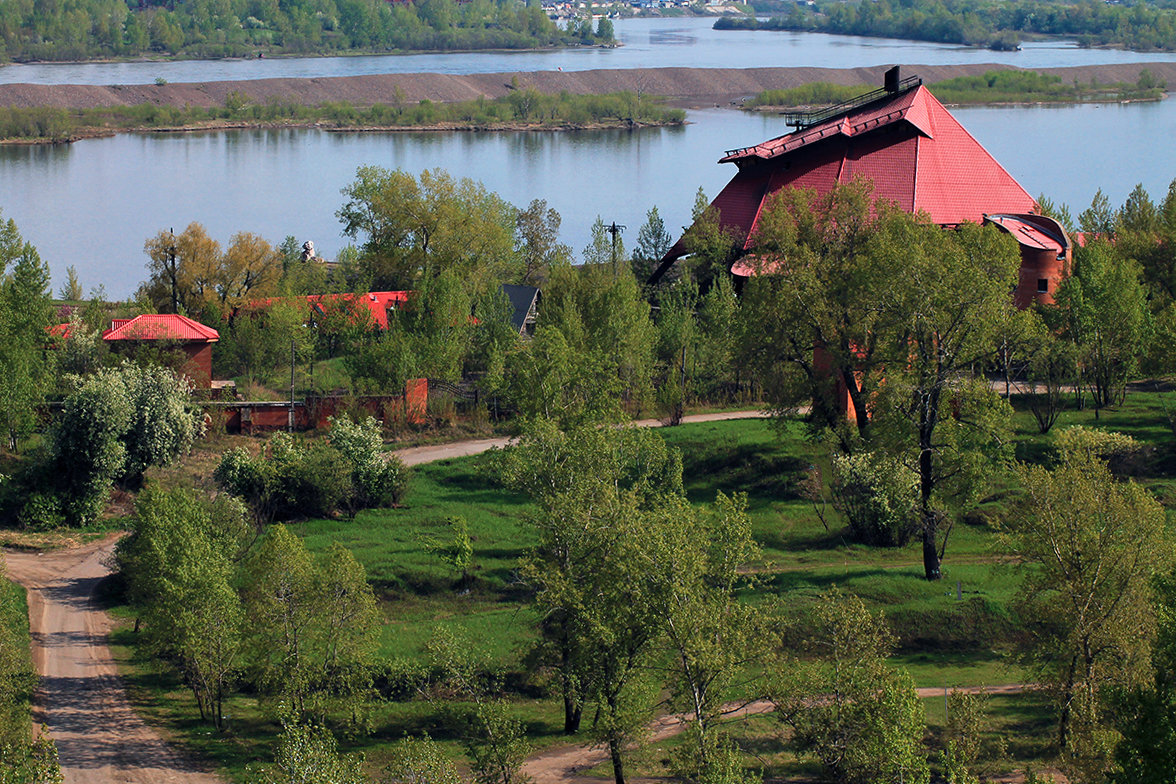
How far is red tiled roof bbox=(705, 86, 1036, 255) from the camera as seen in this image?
4641 centimetres

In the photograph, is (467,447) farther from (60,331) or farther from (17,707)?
(17,707)

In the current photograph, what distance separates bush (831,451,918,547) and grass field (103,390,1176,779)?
0.45m

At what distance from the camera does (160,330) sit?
1582 inches

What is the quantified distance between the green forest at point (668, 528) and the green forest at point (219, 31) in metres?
141

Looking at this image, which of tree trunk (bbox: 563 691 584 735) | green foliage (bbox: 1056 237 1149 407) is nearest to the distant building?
green foliage (bbox: 1056 237 1149 407)

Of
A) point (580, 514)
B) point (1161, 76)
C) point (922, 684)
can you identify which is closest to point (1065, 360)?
point (922, 684)

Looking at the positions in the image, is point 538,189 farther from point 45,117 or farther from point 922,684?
point 922,684

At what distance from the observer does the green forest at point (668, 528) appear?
18.1 meters

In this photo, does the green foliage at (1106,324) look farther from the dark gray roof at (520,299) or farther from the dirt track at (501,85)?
the dirt track at (501,85)

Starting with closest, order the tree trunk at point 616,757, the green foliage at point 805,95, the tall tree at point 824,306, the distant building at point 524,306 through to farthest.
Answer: the tree trunk at point 616,757 < the tall tree at point 824,306 < the distant building at point 524,306 < the green foliage at point 805,95

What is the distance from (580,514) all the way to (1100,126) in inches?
4380

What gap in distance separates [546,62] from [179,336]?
142556 mm

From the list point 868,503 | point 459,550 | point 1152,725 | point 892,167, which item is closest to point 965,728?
point 1152,725

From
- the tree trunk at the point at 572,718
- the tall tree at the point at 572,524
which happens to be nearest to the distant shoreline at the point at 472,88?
the tall tree at the point at 572,524
